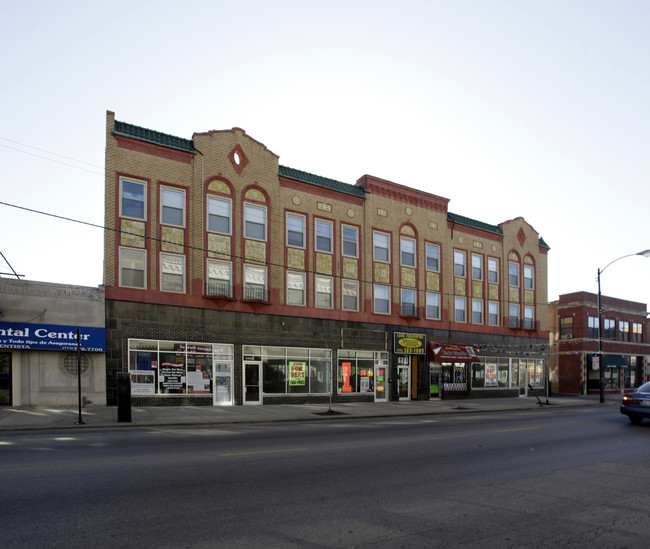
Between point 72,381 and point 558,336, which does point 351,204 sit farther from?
point 558,336

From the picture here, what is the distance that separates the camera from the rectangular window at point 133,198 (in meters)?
22.8

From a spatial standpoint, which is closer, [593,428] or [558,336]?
[593,428]

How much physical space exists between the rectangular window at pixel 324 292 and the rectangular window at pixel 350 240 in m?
2.08

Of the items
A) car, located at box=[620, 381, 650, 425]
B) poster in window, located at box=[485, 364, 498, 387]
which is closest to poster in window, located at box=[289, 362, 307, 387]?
car, located at box=[620, 381, 650, 425]

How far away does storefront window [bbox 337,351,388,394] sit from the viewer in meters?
28.2

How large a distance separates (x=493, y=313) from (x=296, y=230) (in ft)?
57.7

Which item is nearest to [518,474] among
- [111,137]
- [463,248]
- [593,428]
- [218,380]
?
[593,428]

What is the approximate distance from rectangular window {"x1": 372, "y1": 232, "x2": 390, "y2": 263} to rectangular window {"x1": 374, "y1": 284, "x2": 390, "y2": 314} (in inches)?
66.4

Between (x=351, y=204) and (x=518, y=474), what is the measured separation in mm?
22145

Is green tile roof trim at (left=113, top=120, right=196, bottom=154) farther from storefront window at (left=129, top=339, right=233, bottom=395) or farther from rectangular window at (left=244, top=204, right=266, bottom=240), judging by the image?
storefront window at (left=129, top=339, right=233, bottom=395)

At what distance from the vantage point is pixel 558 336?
46.0 m

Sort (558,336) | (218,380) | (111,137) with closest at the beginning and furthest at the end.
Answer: (111,137) < (218,380) < (558,336)

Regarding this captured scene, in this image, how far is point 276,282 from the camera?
26.3 metres

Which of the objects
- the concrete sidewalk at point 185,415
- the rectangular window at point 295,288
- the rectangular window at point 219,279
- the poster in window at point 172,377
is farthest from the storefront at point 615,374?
the poster in window at point 172,377
